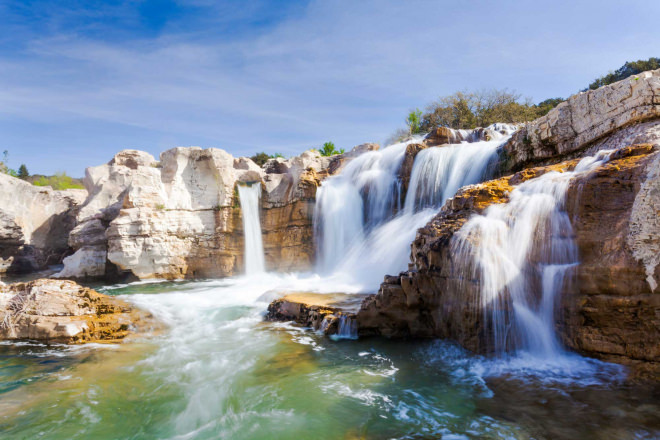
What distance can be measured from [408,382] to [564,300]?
2296 mm

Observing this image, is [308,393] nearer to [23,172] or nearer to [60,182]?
[60,182]

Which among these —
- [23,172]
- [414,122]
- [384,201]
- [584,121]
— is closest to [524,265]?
[584,121]

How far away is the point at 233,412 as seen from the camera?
4180 millimetres

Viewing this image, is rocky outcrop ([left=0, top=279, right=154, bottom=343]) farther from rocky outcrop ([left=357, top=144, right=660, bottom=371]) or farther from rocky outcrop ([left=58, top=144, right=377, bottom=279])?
rocky outcrop ([left=58, top=144, right=377, bottom=279])

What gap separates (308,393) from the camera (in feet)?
14.7

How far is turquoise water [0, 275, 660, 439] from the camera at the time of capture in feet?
11.9

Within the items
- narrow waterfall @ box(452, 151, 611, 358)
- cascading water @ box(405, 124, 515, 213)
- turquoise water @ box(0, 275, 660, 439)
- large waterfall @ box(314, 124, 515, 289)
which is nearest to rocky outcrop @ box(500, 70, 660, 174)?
cascading water @ box(405, 124, 515, 213)

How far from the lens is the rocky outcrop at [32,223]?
15.0 meters

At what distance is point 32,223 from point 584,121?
21.4 m

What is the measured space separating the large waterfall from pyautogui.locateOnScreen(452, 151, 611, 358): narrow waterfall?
12.6ft

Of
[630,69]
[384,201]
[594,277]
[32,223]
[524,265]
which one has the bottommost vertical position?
[594,277]

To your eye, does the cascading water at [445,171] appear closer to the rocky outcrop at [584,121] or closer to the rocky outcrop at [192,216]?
the rocky outcrop at [584,121]

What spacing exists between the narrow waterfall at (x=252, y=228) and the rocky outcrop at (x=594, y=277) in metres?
9.48

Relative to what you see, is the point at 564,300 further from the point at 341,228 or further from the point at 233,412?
the point at 341,228
